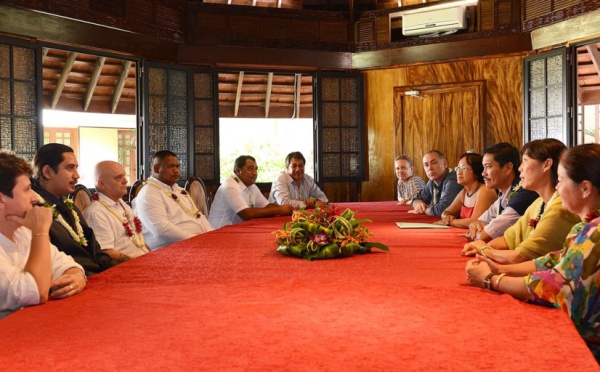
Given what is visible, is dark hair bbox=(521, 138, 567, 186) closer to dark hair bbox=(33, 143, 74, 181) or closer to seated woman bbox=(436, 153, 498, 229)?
seated woman bbox=(436, 153, 498, 229)

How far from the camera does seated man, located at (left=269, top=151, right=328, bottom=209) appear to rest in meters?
5.87

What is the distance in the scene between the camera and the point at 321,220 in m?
2.77

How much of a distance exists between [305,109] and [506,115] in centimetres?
586

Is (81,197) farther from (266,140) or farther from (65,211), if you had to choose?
(266,140)

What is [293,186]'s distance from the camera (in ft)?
20.1

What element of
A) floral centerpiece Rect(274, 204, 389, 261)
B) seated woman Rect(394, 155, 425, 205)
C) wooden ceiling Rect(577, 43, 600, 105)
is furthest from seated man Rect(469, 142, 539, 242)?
wooden ceiling Rect(577, 43, 600, 105)

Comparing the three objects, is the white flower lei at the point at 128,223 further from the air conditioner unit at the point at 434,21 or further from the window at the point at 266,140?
the window at the point at 266,140

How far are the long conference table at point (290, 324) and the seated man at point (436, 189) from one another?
245 cm

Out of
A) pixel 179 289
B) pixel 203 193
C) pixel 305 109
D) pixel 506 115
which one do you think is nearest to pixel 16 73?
pixel 203 193

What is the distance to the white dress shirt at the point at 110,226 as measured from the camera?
3.28 meters

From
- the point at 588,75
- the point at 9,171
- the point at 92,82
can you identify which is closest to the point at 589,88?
the point at 588,75

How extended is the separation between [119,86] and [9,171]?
9.40 meters

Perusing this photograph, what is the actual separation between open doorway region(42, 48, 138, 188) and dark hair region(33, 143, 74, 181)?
19.6 feet

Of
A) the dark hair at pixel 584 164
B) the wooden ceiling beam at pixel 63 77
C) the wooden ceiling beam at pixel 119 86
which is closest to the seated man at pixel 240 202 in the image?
the dark hair at pixel 584 164
